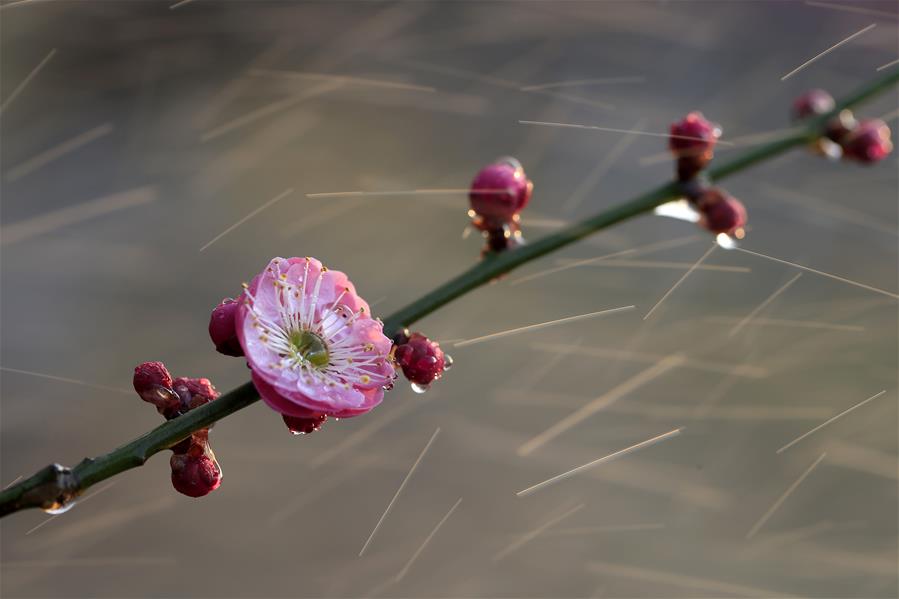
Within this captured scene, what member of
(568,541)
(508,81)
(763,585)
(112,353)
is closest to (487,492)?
(568,541)

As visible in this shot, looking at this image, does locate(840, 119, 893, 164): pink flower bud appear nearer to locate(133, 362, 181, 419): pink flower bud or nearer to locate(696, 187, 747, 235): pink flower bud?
locate(696, 187, 747, 235): pink flower bud

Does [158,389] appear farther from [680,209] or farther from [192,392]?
[680,209]

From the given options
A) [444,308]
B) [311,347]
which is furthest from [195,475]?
[444,308]

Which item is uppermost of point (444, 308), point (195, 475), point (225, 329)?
point (225, 329)

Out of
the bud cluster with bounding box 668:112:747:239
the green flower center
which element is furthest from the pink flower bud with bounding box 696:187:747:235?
the green flower center

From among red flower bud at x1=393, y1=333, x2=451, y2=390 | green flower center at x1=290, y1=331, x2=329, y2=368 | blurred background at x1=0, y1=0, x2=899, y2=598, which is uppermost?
red flower bud at x1=393, y1=333, x2=451, y2=390

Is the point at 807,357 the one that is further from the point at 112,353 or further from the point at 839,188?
the point at 112,353
